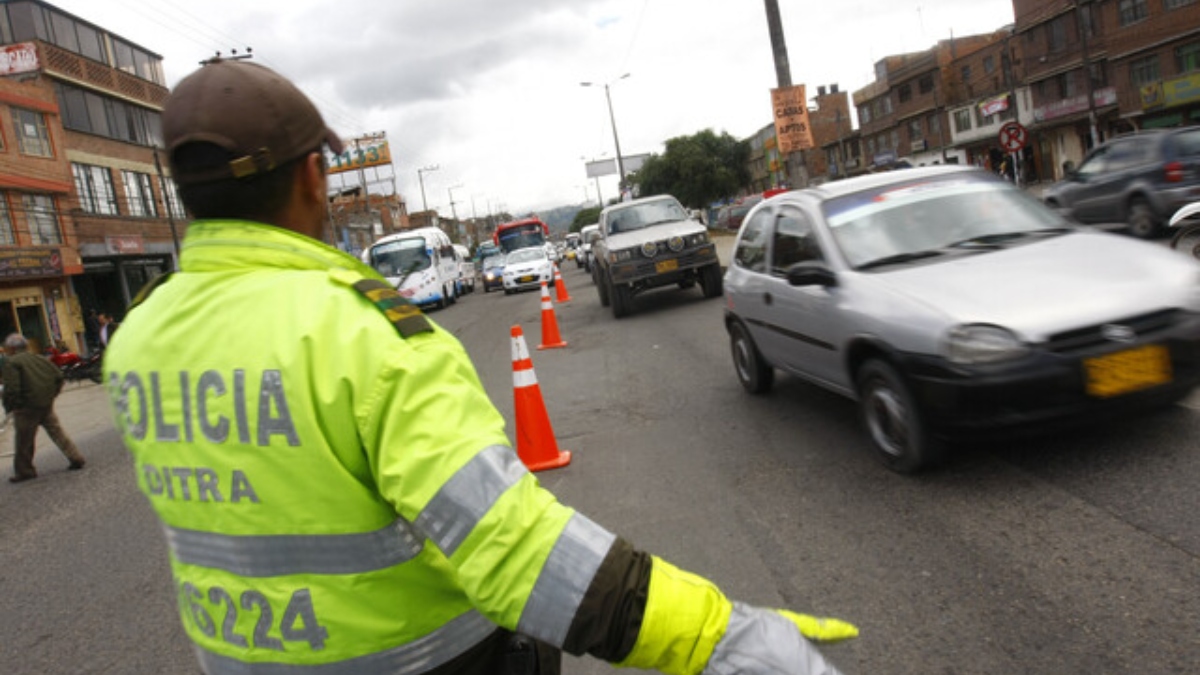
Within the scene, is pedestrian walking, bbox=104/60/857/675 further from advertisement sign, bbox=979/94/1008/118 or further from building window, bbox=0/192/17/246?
advertisement sign, bbox=979/94/1008/118

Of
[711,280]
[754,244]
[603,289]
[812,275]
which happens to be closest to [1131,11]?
[603,289]

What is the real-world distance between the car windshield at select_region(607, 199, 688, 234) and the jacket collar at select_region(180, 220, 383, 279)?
1337cm

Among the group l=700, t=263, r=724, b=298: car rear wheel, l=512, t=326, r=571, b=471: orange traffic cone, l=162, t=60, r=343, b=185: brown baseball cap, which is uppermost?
l=162, t=60, r=343, b=185: brown baseball cap

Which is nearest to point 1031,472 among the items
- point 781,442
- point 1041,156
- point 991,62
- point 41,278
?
point 781,442

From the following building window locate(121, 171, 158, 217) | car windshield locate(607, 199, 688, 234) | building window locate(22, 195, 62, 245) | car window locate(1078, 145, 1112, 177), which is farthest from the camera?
building window locate(121, 171, 158, 217)

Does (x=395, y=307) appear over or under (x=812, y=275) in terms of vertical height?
over

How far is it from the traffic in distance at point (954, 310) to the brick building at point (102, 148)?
26.4 metres

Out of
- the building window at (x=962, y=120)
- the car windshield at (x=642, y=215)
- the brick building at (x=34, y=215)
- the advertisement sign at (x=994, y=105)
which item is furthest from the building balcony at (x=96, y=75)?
the building window at (x=962, y=120)

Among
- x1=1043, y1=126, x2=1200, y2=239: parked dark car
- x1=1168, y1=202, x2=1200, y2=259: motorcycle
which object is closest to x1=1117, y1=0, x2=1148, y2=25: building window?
x1=1043, y1=126, x2=1200, y2=239: parked dark car

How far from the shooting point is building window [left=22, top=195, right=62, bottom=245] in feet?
89.1

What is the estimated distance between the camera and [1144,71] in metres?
37.1

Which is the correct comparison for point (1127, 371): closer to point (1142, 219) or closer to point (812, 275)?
point (812, 275)

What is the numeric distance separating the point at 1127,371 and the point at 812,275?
1.76 meters

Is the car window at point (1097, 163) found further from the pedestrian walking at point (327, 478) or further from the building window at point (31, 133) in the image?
the building window at point (31, 133)
